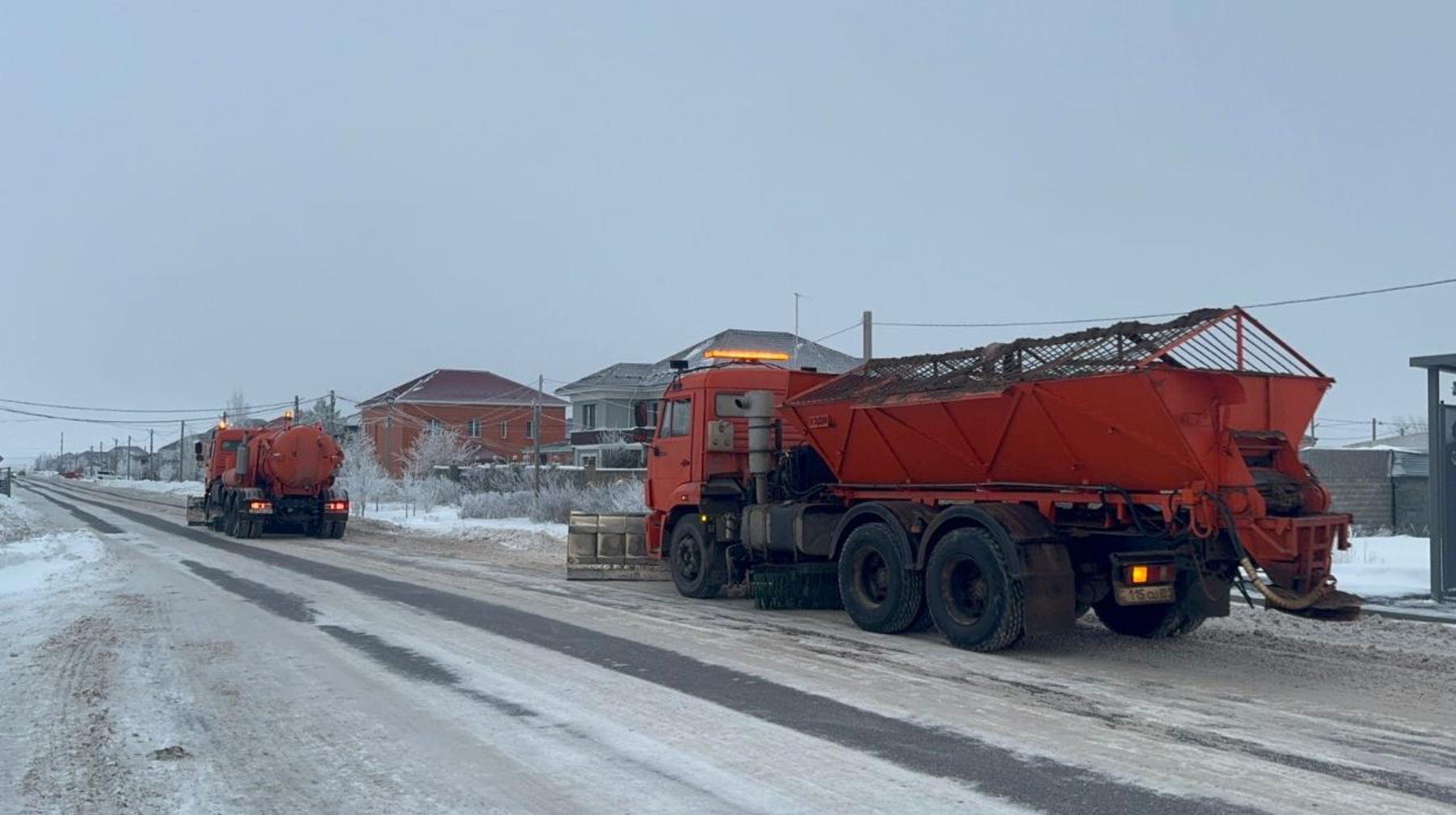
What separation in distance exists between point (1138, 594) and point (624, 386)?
140 ft

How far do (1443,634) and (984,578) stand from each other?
5.24m

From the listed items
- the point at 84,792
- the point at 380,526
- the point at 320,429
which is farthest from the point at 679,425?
the point at 380,526

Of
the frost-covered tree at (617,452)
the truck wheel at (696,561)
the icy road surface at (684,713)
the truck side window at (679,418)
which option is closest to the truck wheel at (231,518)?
the frost-covered tree at (617,452)

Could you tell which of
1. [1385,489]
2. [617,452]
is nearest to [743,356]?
[1385,489]

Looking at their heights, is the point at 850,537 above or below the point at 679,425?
below

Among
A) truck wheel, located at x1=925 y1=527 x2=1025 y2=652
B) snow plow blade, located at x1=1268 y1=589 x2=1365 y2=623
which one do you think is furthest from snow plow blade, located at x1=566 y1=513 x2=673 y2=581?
snow plow blade, located at x1=1268 y1=589 x2=1365 y2=623

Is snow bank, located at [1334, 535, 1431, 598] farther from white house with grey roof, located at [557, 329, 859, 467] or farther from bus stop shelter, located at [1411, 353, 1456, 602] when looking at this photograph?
white house with grey roof, located at [557, 329, 859, 467]

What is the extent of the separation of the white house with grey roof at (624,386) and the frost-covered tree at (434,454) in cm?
693

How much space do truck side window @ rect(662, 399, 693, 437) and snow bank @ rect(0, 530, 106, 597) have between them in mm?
8952

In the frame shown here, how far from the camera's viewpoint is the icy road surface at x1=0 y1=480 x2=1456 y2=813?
A: 5910 mm

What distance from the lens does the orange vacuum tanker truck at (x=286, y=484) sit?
30.1m

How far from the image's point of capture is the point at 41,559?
2061cm

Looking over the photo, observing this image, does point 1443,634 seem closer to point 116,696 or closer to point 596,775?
point 596,775

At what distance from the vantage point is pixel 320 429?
30.8 metres
